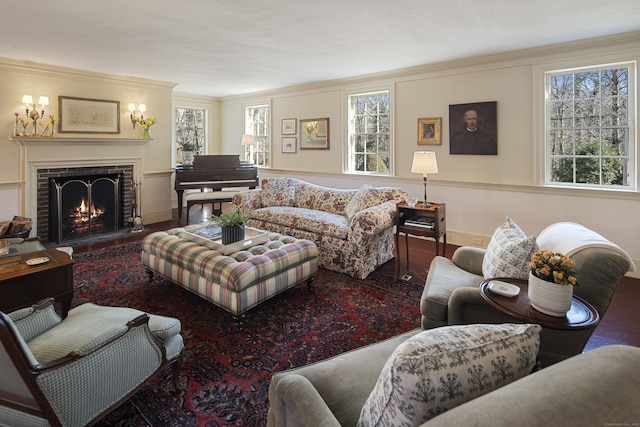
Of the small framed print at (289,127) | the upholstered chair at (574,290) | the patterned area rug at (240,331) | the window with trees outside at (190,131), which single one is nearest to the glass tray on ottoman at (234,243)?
the patterned area rug at (240,331)

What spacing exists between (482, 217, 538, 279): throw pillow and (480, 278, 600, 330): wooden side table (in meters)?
0.19

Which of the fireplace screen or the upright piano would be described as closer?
the fireplace screen

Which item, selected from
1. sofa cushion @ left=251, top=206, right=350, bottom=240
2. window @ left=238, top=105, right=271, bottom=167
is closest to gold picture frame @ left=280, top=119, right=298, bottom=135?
window @ left=238, top=105, right=271, bottom=167

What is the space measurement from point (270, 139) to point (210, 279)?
5060mm

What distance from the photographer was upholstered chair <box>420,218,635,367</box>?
1718 mm

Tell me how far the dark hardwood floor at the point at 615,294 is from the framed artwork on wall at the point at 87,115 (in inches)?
69.1

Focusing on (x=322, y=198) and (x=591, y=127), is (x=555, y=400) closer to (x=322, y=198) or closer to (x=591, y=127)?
(x=322, y=198)

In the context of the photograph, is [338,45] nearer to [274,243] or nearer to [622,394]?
[274,243]

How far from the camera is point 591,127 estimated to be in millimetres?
3984

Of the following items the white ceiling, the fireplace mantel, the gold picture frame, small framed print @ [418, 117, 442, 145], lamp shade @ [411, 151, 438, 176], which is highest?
the white ceiling

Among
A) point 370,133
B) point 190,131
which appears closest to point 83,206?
point 190,131

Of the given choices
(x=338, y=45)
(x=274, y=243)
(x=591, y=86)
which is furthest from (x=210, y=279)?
A: (x=591, y=86)

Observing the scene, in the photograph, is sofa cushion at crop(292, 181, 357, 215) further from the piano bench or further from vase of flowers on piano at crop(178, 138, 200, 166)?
vase of flowers on piano at crop(178, 138, 200, 166)

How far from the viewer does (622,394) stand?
0.77 m
